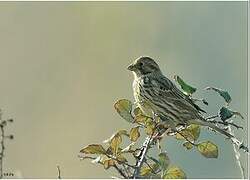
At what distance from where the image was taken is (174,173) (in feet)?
Answer: 8.98

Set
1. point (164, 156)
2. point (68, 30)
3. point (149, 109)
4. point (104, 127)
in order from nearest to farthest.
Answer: point (164, 156) < point (149, 109) < point (104, 127) < point (68, 30)

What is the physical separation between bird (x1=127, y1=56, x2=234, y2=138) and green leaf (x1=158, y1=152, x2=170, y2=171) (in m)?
1.43


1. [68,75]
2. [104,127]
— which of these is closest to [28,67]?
[68,75]

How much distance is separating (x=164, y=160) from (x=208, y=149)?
23cm

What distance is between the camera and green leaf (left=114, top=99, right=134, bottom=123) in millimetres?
3119

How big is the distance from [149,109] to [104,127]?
133 inches

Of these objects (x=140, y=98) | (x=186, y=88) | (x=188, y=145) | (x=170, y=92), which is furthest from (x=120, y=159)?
(x=170, y=92)

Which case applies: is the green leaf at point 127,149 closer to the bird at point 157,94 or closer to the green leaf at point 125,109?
the green leaf at point 125,109

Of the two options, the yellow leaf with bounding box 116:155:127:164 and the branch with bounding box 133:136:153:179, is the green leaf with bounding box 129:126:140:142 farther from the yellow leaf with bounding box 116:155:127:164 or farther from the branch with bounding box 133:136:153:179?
the yellow leaf with bounding box 116:155:127:164

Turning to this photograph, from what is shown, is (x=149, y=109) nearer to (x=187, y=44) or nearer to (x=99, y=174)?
(x=99, y=174)

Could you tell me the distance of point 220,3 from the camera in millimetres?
11875

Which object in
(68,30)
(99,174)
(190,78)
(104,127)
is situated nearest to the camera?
(99,174)

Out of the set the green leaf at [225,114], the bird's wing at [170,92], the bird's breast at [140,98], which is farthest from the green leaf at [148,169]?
the bird's wing at [170,92]

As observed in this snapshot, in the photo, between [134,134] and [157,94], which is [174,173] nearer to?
[134,134]
